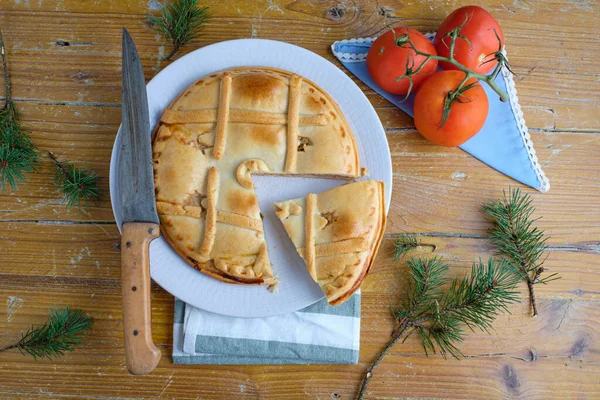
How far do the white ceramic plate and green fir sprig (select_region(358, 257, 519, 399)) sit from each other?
1.41 ft

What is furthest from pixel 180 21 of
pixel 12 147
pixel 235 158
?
pixel 12 147

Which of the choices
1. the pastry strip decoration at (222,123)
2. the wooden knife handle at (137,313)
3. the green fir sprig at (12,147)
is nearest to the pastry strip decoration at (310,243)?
the pastry strip decoration at (222,123)

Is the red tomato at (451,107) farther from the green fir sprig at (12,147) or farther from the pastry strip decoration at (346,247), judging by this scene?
the green fir sprig at (12,147)

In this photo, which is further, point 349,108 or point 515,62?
point 515,62

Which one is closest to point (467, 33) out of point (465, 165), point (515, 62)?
point (515, 62)

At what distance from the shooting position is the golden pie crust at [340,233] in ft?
6.01

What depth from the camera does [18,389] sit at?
84.3 inches

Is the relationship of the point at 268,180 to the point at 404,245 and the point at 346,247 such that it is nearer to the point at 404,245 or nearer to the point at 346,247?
the point at 346,247

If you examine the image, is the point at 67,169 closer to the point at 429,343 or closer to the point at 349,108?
the point at 349,108

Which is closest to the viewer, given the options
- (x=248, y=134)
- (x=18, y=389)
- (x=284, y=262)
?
(x=248, y=134)

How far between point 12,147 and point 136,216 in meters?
0.71

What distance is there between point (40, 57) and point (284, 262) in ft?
4.94

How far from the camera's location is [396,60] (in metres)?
1.96

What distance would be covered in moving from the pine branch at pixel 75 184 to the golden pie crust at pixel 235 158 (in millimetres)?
397
